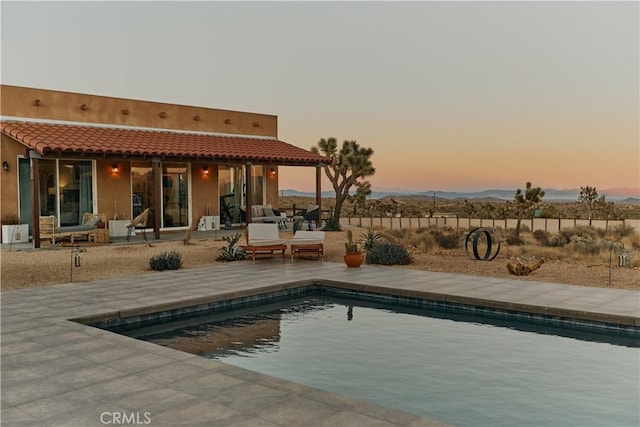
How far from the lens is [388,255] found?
12812 mm

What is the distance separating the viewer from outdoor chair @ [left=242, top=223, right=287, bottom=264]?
1296 cm

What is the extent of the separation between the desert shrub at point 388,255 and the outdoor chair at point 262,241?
2066mm

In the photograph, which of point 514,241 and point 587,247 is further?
point 514,241

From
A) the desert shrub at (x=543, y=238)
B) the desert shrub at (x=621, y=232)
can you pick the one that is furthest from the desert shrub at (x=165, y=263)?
the desert shrub at (x=621, y=232)

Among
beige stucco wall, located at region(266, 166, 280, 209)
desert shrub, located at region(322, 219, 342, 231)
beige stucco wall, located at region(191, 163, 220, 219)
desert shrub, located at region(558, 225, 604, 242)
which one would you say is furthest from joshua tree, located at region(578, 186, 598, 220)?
beige stucco wall, located at region(191, 163, 220, 219)

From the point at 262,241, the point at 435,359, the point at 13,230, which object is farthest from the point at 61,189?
the point at 435,359

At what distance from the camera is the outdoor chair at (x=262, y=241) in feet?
42.5

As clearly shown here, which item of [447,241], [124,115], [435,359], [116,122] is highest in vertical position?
[124,115]

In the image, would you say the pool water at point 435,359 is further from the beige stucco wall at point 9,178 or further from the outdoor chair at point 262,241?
the beige stucco wall at point 9,178

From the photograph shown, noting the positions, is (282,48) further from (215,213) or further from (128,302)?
(128,302)

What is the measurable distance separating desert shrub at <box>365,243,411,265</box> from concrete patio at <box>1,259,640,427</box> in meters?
2.77

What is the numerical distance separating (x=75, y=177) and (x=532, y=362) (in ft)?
51.2

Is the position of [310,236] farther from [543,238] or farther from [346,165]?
[346,165]

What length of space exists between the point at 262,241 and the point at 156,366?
818cm
